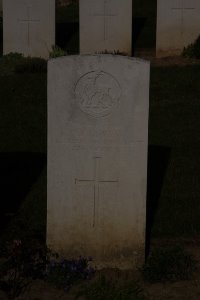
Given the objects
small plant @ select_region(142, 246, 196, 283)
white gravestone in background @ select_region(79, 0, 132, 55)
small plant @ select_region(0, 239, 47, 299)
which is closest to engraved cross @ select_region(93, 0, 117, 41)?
white gravestone in background @ select_region(79, 0, 132, 55)

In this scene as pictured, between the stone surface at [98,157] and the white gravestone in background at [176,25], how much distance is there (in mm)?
10882

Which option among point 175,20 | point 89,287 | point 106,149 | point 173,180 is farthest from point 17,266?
point 175,20

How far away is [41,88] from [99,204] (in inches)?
303

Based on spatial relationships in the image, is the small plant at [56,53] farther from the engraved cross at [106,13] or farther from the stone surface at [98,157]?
the stone surface at [98,157]

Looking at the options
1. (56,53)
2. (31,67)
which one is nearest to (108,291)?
(31,67)

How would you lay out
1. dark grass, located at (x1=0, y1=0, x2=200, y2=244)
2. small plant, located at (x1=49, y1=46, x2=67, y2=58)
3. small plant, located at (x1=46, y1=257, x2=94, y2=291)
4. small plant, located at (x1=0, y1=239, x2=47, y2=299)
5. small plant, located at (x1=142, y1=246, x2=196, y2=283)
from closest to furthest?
small plant, located at (x1=0, y1=239, x2=47, y2=299) → small plant, located at (x1=46, y1=257, x2=94, y2=291) → small plant, located at (x1=142, y1=246, x2=196, y2=283) → dark grass, located at (x1=0, y1=0, x2=200, y2=244) → small plant, located at (x1=49, y1=46, x2=67, y2=58)

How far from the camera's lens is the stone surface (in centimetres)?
640

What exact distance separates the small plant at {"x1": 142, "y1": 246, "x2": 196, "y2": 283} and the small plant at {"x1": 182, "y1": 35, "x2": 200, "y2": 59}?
9903 millimetres

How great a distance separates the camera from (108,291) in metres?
5.84

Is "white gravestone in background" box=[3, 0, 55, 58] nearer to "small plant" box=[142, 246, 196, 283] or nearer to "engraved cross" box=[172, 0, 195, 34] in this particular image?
"engraved cross" box=[172, 0, 195, 34]

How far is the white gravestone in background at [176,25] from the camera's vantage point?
55.9 feet

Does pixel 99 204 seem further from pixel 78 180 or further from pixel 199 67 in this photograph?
pixel 199 67

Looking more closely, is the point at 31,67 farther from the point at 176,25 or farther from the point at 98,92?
the point at 98,92

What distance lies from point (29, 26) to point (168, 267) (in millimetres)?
11315
